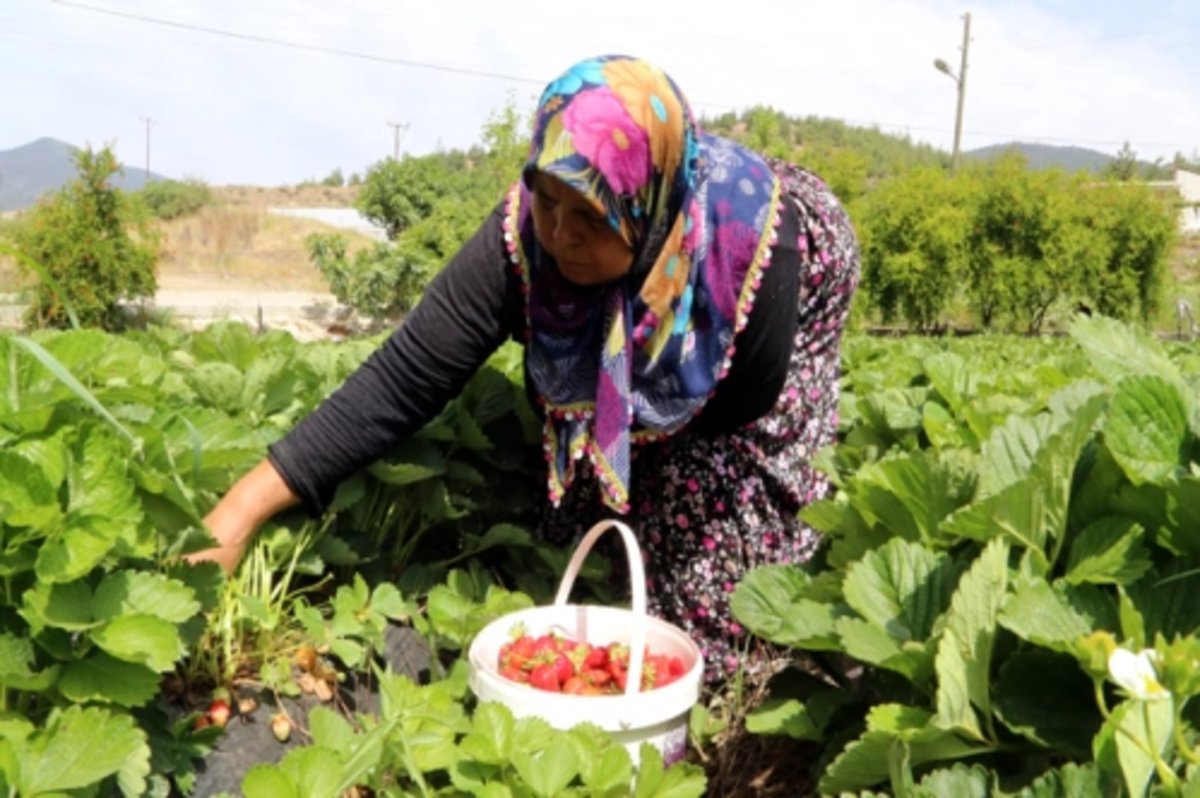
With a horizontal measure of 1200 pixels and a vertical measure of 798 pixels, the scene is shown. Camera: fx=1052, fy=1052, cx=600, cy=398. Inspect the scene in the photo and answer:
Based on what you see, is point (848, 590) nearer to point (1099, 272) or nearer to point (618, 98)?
point (618, 98)

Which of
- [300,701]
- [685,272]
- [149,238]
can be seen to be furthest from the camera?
[149,238]

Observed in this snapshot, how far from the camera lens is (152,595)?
1.29 meters

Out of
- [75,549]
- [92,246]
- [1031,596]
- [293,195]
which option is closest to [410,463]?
[75,549]

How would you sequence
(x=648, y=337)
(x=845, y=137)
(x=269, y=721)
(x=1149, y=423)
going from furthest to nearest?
(x=845, y=137)
(x=648, y=337)
(x=269, y=721)
(x=1149, y=423)

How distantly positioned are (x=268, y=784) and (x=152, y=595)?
27cm

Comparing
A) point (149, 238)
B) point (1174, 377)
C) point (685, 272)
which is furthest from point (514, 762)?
point (149, 238)

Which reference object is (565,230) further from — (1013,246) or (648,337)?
(1013,246)

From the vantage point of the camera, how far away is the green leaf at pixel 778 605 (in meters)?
1.30

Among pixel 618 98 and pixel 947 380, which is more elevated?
pixel 618 98

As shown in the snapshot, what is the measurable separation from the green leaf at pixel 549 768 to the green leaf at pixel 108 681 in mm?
459

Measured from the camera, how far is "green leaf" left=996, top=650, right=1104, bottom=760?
984 millimetres

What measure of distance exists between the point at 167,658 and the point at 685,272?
125cm

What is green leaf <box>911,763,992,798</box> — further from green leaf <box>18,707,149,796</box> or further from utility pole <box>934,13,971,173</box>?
utility pole <box>934,13,971,173</box>

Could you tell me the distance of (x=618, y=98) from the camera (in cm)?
192
